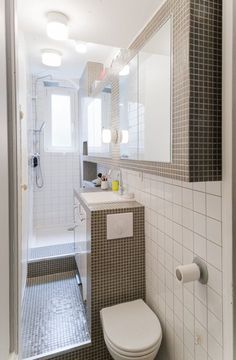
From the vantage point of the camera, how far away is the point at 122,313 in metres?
Result: 1.63

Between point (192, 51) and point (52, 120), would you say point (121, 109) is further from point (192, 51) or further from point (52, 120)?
point (52, 120)

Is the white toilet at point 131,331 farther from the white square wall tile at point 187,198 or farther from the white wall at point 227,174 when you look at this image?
the white square wall tile at point 187,198

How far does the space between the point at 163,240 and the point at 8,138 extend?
3.96ft

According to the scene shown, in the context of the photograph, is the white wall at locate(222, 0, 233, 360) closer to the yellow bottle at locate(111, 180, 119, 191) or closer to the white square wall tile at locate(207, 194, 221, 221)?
the white square wall tile at locate(207, 194, 221, 221)

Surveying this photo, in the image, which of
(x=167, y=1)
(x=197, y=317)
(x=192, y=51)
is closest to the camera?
(x=192, y=51)

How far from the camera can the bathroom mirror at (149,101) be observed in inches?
44.2

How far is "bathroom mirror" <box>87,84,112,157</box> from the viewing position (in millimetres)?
2271

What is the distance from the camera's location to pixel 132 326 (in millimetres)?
1489

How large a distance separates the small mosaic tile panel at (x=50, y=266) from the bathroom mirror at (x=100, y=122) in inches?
54.9

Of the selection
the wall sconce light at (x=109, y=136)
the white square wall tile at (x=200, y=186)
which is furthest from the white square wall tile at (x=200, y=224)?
the wall sconce light at (x=109, y=136)

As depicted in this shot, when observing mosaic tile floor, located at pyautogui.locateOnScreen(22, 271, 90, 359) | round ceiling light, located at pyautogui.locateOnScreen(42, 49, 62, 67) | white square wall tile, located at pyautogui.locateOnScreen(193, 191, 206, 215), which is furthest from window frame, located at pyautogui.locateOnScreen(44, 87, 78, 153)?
white square wall tile, located at pyautogui.locateOnScreen(193, 191, 206, 215)

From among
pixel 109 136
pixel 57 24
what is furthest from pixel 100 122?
pixel 57 24

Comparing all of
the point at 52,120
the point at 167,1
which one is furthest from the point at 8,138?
the point at 52,120

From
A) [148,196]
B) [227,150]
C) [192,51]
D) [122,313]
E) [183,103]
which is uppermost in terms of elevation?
[192,51]
